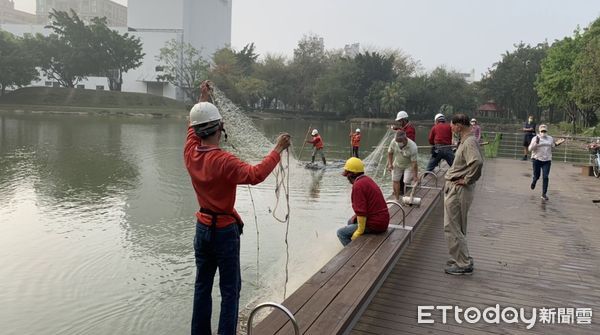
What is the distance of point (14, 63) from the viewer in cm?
6456

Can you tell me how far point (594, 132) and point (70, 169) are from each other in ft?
113

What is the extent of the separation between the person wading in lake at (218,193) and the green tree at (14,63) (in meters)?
71.9

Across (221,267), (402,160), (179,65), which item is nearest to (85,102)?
(179,65)

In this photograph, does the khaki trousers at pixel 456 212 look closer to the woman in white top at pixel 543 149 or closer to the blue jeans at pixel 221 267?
the blue jeans at pixel 221 267

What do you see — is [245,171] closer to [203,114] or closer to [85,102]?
[203,114]

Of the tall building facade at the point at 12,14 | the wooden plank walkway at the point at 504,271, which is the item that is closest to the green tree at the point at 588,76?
the wooden plank walkway at the point at 504,271

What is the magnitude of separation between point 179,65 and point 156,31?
29.6ft

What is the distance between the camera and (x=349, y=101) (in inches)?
2835

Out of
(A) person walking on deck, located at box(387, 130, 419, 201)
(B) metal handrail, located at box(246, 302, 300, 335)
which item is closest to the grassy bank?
(A) person walking on deck, located at box(387, 130, 419, 201)

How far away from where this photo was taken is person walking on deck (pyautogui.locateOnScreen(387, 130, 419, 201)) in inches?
368

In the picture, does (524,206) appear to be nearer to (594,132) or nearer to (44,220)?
(44,220)

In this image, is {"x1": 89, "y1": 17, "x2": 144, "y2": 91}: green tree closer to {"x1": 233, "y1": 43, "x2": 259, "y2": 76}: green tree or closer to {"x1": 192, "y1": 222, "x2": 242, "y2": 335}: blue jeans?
{"x1": 233, "y1": 43, "x2": 259, "y2": 76}: green tree

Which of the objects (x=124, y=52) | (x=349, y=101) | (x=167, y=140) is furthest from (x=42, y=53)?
(x=167, y=140)

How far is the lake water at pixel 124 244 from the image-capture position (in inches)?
249
